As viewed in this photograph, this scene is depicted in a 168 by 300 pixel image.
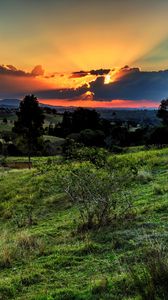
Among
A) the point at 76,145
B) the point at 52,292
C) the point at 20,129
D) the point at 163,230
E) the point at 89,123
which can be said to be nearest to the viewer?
the point at 52,292

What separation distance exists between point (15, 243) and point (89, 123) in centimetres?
10024

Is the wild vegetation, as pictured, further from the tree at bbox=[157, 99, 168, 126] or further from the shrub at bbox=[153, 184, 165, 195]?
the tree at bbox=[157, 99, 168, 126]

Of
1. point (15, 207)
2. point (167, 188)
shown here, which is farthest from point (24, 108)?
point (167, 188)

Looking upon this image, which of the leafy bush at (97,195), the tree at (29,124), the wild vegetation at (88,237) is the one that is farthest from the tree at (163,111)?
the leafy bush at (97,195)

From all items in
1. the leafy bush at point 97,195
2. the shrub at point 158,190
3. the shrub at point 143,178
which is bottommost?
the shrub at point 143,178

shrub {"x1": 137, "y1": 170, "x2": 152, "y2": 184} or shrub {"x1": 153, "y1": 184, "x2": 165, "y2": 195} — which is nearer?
shrub {"x1": 153, "y1": 184, "x2": 165, "y2": 195}

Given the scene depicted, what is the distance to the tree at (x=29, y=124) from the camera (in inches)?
2302

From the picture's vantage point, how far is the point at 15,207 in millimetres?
23156

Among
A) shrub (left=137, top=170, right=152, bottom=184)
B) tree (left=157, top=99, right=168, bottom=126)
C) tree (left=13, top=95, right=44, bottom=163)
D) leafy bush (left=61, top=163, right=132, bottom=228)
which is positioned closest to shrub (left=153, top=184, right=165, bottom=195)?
leafy bush (left=61, top=163, right=132, bottom=228)

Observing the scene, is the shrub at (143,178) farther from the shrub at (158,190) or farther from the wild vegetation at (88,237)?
the shrub at (158,190)

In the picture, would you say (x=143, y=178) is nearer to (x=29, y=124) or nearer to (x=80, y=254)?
(x=80, y=254)

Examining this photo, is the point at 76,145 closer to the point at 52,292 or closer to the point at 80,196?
the point at 80,196

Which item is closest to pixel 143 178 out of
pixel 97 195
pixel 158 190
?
pixel 158 190

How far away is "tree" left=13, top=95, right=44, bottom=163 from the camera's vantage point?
192 feet
